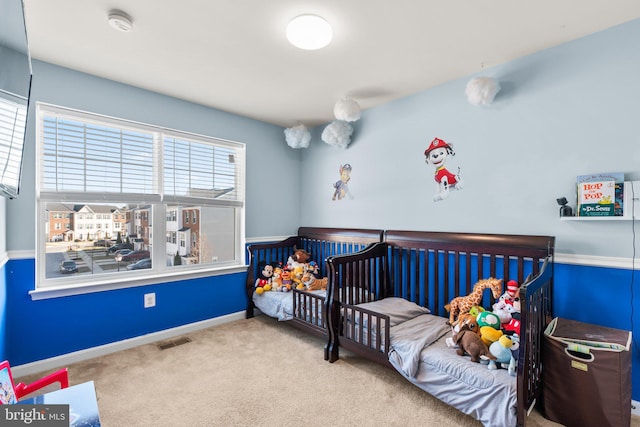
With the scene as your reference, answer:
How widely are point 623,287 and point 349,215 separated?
2126 mm

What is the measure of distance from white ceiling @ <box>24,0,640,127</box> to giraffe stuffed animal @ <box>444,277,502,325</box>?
61.6 inches

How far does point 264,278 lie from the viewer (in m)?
3.32

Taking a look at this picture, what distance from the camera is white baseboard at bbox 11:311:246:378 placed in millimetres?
2143

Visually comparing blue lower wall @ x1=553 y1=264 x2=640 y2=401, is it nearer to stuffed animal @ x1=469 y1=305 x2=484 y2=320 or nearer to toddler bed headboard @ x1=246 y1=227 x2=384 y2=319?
stuffed animal @ x1=469 y1=305 x2=484 y2=320

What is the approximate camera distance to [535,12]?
165 centimetres

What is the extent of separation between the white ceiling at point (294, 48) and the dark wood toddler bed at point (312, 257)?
1405 mm

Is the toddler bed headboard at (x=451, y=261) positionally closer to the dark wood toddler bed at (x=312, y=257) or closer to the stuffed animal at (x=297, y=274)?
the dark wood toddler bed at (x=312, y=257)

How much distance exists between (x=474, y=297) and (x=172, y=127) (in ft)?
9.52

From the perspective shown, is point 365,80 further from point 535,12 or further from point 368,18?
point 535,12

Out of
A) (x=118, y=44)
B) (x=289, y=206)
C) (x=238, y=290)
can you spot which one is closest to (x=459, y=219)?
(x=289, y=206)

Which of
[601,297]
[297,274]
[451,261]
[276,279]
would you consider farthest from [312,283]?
[601,297]

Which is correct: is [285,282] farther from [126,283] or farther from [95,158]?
[95,158]

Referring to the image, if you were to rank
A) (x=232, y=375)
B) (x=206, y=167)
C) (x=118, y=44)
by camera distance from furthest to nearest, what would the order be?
(x=206, y=167) → (x=232, y=375) → (x=118, y=44)

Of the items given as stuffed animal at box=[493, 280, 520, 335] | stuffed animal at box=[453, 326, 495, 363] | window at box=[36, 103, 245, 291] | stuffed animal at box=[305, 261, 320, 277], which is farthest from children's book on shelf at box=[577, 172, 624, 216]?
window at box=[36, 103, 245, 291]
